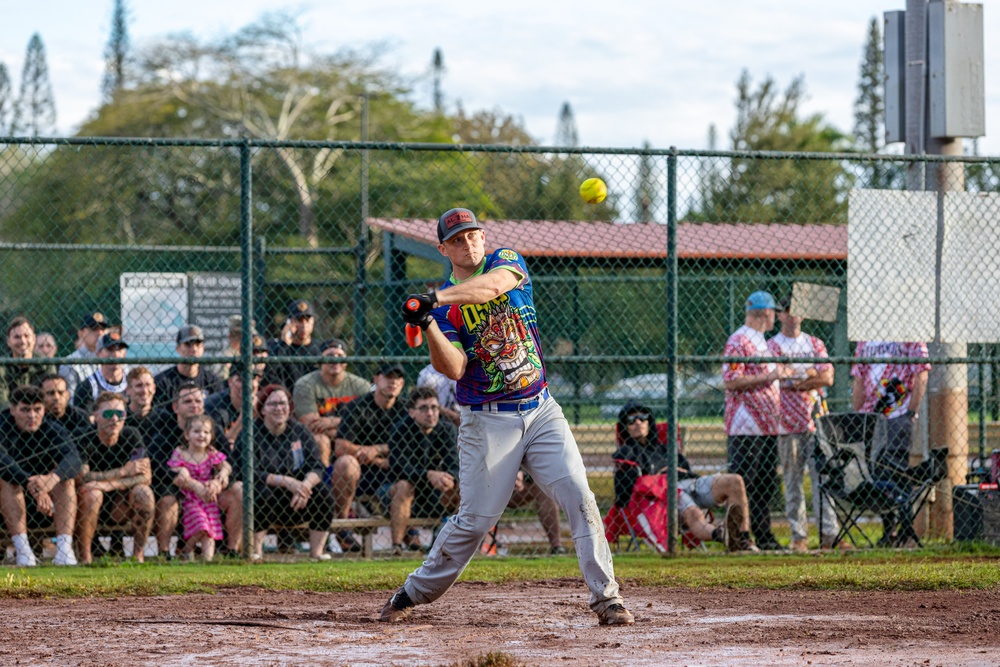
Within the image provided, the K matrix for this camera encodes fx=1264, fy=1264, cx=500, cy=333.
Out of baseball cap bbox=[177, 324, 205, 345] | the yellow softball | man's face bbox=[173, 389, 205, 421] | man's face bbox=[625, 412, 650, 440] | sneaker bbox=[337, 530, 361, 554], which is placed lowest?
sneaker bbox=[337, 530, 361, 554]

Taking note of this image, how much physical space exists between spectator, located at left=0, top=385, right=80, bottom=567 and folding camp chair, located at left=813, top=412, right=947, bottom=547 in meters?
5.35

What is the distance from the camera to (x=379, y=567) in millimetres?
8289

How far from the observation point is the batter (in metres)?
5.89

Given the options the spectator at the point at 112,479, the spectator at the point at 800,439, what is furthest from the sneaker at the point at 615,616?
the spectator at the point at 112,479

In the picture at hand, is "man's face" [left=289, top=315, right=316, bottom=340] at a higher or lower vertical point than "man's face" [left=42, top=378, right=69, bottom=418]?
higher

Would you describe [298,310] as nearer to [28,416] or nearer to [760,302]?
[28,416]

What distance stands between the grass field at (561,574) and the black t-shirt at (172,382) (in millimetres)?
1728

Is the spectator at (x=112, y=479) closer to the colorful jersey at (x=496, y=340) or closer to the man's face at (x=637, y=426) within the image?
the man's face at (x=637, y=426)

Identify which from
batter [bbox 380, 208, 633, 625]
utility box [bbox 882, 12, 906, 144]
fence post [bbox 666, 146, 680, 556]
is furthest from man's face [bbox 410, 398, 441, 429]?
utility box [bbox 882, 12, 906, 144]

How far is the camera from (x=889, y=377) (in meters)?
10.1

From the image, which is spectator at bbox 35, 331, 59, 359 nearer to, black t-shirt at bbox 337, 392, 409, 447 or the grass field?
black t-shirt at bbox 337, 392, 409, 447

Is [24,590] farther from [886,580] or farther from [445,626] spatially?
[886,580]

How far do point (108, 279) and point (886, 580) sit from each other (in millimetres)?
12245

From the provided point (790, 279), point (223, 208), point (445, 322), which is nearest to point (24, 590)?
point (445, 322)
